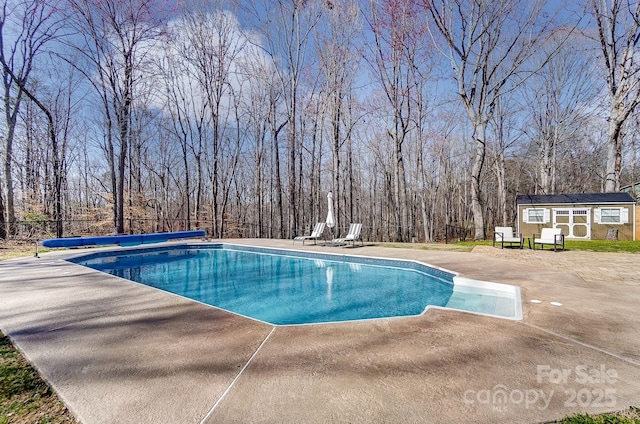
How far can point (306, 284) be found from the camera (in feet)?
21.0

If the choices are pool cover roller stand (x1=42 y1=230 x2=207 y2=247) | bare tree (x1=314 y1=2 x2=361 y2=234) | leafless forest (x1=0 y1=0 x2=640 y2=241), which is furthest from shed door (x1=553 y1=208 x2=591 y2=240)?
pool cover roller stand (x1=42 y1=230 x2=207 y2=247)

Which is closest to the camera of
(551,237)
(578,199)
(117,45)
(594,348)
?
(594,348)

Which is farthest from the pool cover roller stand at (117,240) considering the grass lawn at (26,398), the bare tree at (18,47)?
the grass lawn at (26,398)

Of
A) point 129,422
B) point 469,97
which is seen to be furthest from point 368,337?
point 469,97

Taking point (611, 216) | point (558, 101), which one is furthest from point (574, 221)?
point (558, 101)

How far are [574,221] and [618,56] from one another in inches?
284

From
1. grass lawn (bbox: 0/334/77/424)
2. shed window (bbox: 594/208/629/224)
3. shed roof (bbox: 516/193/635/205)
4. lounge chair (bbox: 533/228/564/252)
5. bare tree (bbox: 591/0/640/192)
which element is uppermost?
bare tree (bbox: 591/0/640/192)

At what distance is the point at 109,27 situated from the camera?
1148 centimetres

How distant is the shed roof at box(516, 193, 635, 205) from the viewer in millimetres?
12156

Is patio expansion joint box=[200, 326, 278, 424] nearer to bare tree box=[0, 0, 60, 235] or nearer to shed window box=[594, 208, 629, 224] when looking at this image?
bare tree box=[0, 0, 60, 235]

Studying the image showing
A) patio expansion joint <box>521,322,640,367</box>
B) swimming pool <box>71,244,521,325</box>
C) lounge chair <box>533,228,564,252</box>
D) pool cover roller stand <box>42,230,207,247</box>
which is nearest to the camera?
patio expansion joint <box>521,322,640,367</box>

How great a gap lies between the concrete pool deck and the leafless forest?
31.8 feet

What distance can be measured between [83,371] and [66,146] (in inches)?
835

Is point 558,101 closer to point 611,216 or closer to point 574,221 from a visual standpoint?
point 611,216
